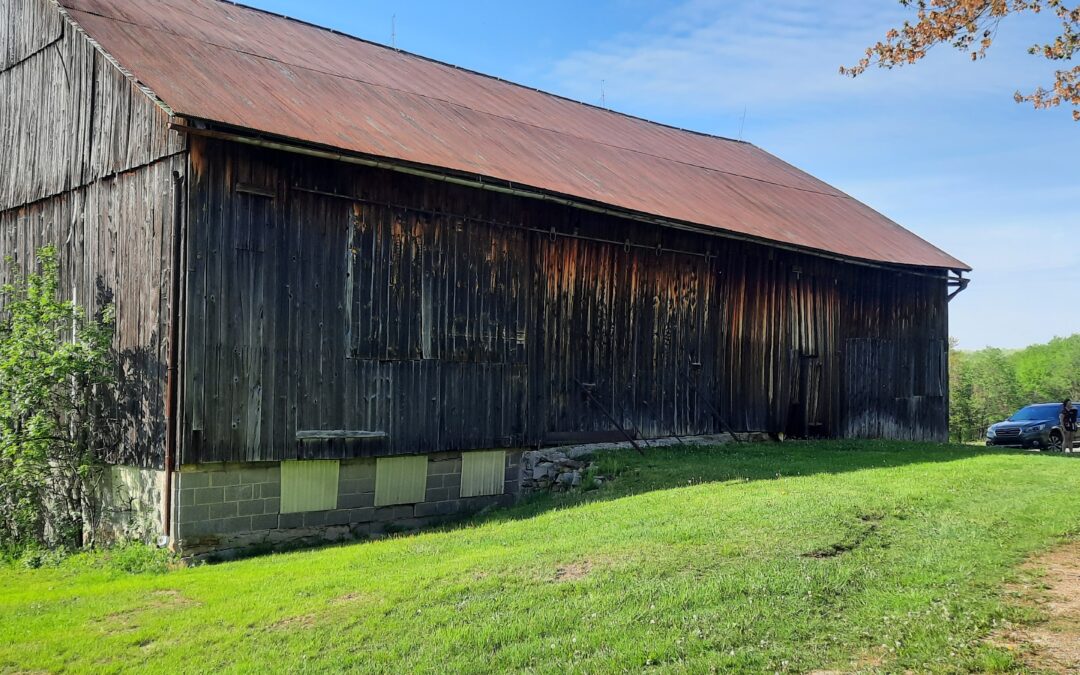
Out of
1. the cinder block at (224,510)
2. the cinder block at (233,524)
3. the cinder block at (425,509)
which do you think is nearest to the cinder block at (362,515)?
the cinder block at (425,509)

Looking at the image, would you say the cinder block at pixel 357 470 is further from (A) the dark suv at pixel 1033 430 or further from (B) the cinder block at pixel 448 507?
(A) the dark suv at pixel 1033 430

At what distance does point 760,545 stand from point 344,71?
1218 cm

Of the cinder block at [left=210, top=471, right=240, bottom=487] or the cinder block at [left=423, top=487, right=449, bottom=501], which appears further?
the cinder block at [left=423, top=487, right=449, bottom=501]

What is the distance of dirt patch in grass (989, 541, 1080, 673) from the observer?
730cm

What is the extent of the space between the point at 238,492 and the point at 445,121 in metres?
8.04

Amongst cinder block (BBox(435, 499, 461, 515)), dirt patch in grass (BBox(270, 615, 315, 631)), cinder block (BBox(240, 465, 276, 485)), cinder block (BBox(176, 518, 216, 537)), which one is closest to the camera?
dirt patch in grass (BBox(270, 615, 315, 631))

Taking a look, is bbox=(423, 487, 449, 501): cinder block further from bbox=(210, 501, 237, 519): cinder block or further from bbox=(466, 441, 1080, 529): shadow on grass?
bbox=(210, 501, 237, 519): cinder block

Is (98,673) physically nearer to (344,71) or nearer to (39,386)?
(39,386)

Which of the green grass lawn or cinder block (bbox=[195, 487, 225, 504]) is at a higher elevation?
cinder block (bbox=[195, 487, 225, 504])

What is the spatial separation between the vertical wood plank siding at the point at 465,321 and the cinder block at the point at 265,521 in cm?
84

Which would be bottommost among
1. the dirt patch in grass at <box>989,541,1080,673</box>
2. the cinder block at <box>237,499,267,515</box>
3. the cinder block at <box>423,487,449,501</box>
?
the dirt patch in grass at <box>989,541,1080,673</box>

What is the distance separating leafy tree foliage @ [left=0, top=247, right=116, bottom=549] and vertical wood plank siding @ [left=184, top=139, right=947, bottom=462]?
226 cm

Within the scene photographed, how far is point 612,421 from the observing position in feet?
59.9

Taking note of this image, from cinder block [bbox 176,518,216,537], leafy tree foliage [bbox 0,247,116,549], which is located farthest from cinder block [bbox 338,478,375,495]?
leafy tree foliage [bbox 0,247,116,549]
